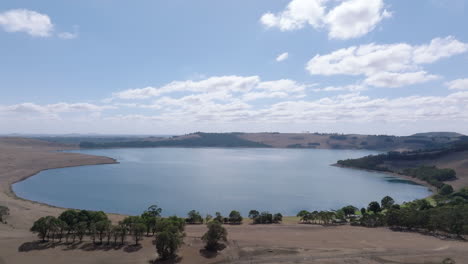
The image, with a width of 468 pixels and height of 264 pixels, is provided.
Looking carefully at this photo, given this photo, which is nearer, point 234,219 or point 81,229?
point 81,229

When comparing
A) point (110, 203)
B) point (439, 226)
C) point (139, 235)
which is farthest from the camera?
point (110, 203)

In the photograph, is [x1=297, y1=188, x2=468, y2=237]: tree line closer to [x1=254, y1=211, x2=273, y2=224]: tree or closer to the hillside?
[x1=254, y1=211, x2=273, y2=224]: tree

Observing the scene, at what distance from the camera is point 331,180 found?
73.9 m

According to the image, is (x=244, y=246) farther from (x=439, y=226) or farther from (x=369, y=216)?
(x=439, y=226)

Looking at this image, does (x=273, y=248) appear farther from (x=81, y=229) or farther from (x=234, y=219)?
(x=81, y=229)

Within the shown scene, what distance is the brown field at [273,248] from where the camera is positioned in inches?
838

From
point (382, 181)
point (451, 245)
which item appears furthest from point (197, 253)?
point (382, 181)

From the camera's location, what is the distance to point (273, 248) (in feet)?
75.7

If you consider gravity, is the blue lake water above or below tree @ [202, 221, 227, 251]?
below

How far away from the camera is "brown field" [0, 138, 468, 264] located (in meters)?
21.3

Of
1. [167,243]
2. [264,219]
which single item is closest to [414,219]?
[264,219]

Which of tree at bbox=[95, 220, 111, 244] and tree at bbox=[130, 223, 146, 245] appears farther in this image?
tree at bbox=[130, 223, 146, 245]

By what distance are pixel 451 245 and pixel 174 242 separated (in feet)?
77.5

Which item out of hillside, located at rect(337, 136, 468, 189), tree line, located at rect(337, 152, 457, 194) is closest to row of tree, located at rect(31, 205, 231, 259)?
tree line, located at rect(337, 152, 457, 194)
